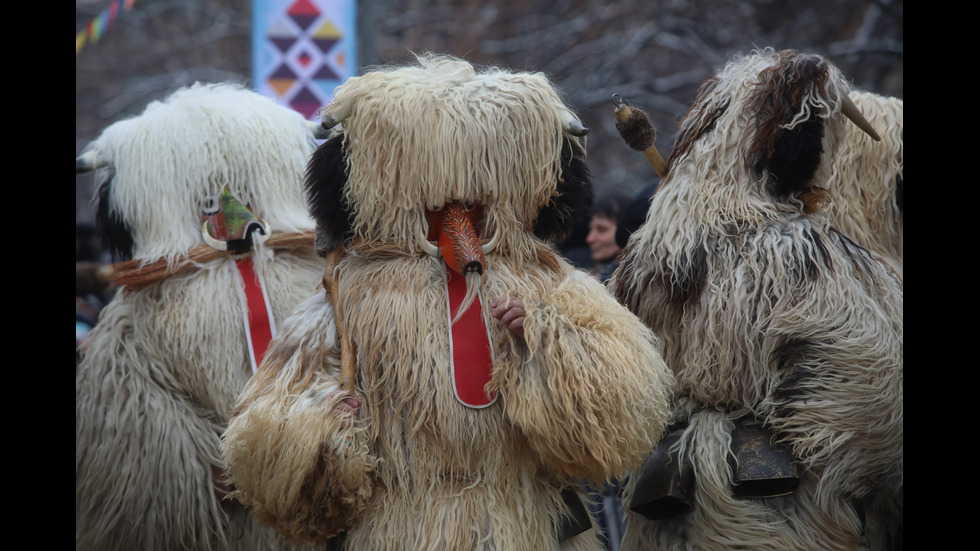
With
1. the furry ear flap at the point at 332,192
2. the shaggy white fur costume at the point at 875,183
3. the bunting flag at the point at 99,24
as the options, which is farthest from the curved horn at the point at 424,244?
the bunting flag at the point at 99,24

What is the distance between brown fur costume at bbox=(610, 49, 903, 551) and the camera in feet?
6.95

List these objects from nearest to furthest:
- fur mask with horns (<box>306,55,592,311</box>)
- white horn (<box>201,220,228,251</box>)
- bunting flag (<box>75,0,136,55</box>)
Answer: fur mask with horns (<box>306,55,592,311</box>), white horn (<box>201,220,228,251</box>), bunting flag (<box>75,0,136,55</box>)

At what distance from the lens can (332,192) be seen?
212 cm

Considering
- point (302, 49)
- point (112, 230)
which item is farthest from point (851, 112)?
point (302, 49)

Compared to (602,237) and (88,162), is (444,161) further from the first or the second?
(602,237)

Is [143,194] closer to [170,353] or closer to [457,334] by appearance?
[170,353]

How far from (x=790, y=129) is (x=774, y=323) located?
519mm

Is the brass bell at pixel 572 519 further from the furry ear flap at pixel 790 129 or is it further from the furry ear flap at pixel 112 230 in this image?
the furry ear flap at pixel 112 230

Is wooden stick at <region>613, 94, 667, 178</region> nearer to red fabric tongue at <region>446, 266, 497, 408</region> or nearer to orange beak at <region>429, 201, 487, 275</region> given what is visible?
orange beak at <region>429, 201, 487, 275</region>

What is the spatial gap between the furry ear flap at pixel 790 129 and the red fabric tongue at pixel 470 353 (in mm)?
896

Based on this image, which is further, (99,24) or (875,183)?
(99,24)

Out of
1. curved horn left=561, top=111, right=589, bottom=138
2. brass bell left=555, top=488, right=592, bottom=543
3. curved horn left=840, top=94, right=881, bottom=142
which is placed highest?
curved horn left=840, top=94, right=881, bottom=142

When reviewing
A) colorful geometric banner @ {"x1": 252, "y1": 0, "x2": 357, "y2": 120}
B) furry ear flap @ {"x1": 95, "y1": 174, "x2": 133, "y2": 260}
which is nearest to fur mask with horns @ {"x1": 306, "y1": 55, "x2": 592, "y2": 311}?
furry ear flap @ {"x1": 95, "y1": 174, "x2": 133, "y2": 260}
